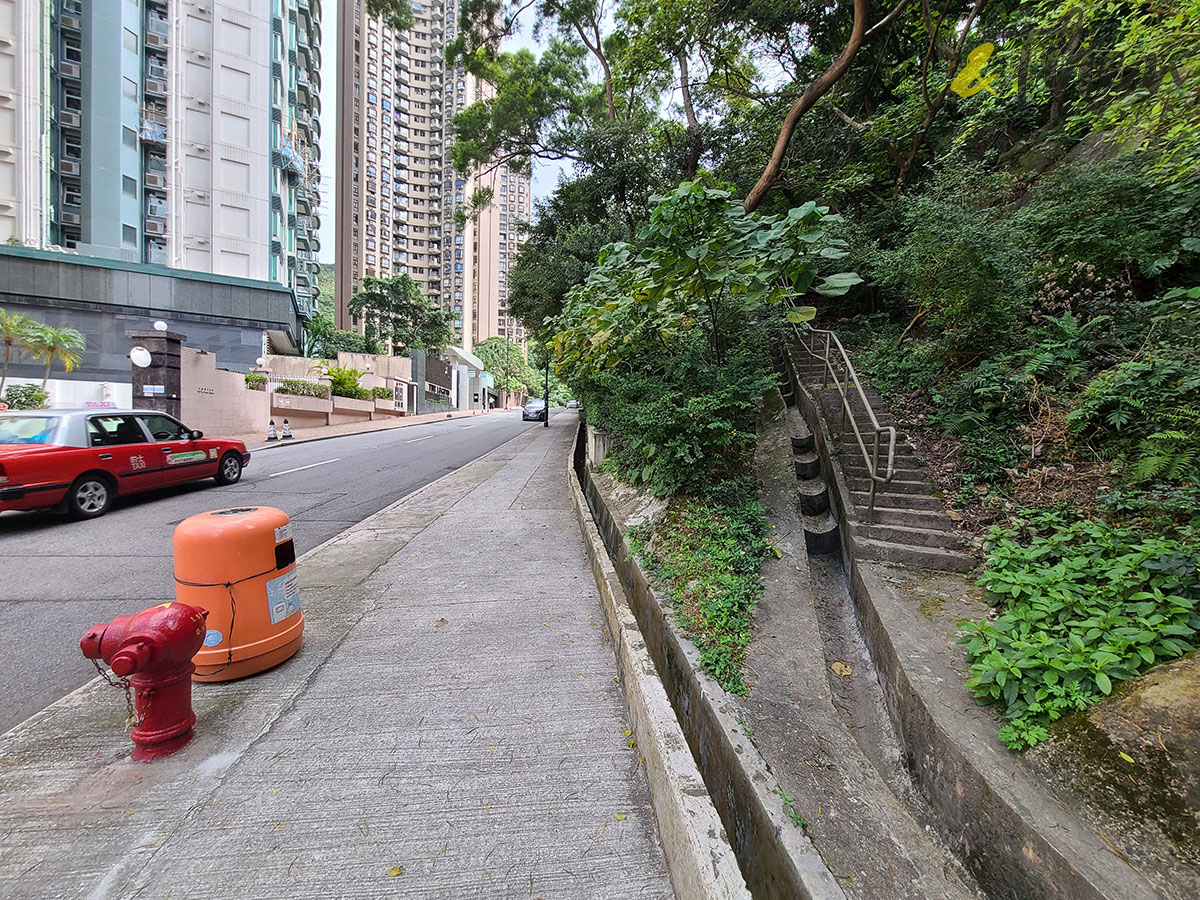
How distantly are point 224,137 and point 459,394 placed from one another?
31840 millimetres

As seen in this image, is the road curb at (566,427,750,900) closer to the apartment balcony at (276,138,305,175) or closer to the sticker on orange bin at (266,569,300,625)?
the sticker on orange bin at (266,569,300,625)

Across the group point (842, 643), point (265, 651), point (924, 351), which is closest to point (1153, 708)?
point (842, 643)

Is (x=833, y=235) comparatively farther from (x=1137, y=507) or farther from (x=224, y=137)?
(x=224, y=137)

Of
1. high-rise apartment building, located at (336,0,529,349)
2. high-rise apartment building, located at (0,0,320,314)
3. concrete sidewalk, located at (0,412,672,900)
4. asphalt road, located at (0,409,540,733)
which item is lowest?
concrete sidewalk, located at (0,412,672,900)

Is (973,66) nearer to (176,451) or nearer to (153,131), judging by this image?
(176,451)

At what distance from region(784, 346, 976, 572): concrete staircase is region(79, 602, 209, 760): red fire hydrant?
17.0ft

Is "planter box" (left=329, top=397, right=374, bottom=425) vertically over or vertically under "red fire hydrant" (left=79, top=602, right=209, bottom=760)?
over

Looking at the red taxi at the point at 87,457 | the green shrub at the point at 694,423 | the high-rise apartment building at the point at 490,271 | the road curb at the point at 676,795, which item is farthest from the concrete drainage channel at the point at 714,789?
the high-rise apartment building at the point at 490,271

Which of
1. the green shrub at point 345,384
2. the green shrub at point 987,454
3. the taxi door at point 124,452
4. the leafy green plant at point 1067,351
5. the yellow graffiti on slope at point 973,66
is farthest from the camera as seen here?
the green shrub at point 345,384

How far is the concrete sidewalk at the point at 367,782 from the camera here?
1921 mm

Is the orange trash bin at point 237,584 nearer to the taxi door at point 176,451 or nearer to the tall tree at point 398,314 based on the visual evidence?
the taxi door at point 176,451

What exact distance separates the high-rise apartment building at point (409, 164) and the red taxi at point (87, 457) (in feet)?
250

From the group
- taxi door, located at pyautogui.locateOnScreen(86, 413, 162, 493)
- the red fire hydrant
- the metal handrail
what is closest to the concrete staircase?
Answer: the metal handrail

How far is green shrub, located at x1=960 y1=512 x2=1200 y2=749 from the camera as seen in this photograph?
2.61 meters
